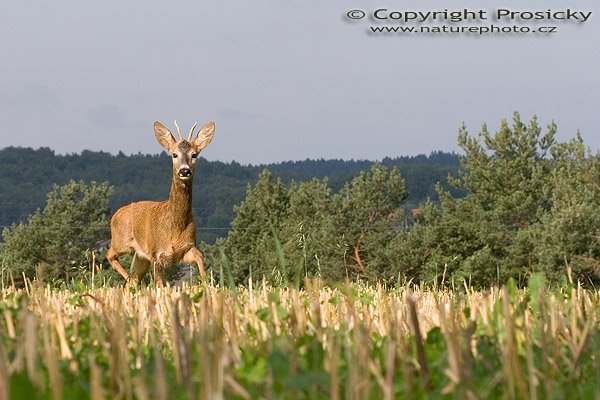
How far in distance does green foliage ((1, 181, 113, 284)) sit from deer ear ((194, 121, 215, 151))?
65.4 meters

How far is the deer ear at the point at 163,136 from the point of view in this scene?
15023 millimetres

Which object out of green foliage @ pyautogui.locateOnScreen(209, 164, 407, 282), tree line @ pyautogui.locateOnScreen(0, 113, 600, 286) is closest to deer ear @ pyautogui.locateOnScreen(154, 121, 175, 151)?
tree line @ pyautogui.locateOnScreen(0, 113, 600, 286)

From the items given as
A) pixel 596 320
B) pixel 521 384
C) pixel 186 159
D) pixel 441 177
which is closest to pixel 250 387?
pixel 521 384

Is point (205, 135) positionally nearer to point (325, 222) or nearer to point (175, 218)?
point (175, 218)

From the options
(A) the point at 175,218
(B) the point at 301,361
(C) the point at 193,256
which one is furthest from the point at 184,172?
(B) the point at 301,361

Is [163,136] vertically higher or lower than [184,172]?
higher

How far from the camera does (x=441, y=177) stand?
630 feet

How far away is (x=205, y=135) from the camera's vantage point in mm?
15156

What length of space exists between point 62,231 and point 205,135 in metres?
67.8

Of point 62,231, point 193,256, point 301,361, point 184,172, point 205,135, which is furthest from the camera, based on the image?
point 62,231

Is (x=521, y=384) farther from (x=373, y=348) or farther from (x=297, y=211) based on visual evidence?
(x=297, y=211)

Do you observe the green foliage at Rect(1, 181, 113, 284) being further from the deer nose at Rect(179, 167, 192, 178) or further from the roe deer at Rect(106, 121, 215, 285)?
the deer nose at Rect(179, 167, 192, 178)

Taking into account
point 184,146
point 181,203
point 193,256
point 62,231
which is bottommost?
point 193,256

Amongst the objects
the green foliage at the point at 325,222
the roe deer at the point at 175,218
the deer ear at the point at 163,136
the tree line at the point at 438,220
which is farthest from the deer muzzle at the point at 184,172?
the green foliage at the point at 325,222
